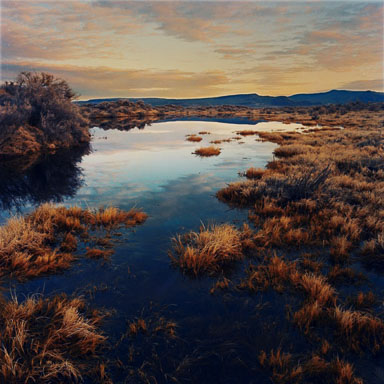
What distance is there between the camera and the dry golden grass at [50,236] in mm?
5145

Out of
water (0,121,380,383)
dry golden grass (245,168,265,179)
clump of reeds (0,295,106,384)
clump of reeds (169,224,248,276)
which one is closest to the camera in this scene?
clump of reeds (0,295,106,384)

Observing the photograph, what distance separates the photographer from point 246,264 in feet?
18.0

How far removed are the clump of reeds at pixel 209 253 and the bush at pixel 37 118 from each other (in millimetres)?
17099

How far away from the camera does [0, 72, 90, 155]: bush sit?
1759 cm

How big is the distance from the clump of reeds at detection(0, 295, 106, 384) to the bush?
17.3 meters

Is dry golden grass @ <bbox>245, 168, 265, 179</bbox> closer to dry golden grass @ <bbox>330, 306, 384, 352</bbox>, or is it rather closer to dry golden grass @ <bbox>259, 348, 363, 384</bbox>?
dry golden grass @ <bbox>330, 306, 384, 352</bbox>

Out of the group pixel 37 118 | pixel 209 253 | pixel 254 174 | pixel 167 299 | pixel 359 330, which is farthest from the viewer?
pixel 37 118

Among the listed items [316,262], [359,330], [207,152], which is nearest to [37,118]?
[207,152]

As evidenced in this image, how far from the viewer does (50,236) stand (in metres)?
6.23

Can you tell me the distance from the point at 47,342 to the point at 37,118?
21.5 m

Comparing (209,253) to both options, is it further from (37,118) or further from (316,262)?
(37,118)

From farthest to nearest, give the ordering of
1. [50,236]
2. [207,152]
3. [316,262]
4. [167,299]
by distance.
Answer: [207,152], [50,236], [316,262], [167,299]

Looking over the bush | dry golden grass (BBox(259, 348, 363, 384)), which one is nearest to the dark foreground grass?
dry golden grass (BBox(259, 348, 363, 384))

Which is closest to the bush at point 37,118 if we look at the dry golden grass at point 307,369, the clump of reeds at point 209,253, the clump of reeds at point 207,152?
the clump of reeds at point 207,152
